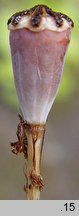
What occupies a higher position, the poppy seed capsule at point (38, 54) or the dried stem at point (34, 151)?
the poppy seed capsule at point (38, 54)

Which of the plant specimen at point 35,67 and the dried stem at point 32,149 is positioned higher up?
the plant specimen at point 35,67

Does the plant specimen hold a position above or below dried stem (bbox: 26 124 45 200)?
above

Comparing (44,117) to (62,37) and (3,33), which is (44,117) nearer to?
(62,37)

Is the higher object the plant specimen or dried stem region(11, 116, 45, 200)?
the plant specimen

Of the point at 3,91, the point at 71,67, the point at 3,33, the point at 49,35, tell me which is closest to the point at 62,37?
the point at 49,35

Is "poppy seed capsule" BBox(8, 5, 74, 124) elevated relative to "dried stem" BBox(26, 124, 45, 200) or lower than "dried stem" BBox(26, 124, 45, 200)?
elevated
